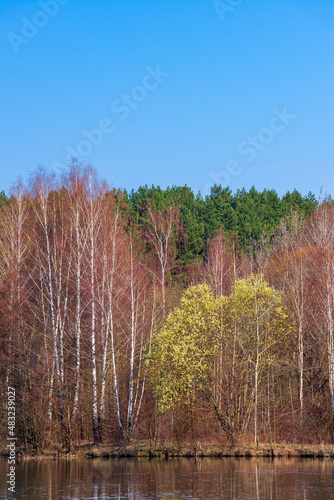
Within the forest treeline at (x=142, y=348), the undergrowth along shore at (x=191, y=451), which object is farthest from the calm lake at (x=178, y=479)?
the forest treeline at (x=142, y=348)

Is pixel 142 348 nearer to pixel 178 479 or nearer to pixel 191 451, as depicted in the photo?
pixel 191 451

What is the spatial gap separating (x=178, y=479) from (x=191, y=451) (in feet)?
29.9

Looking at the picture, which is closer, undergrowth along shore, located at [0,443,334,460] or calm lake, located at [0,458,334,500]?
calm lake, located at [0,458,334,500]

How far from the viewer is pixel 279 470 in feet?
82.0

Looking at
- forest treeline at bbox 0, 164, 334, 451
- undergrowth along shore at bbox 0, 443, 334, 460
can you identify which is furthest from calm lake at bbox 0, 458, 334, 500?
forest treeline at bbox 0, 164, 334, 451

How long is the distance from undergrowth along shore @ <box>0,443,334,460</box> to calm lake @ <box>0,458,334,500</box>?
1295 millimetres

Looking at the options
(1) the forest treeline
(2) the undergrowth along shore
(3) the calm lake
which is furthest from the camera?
(1) the forest treeline

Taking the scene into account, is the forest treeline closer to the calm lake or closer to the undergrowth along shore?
the undergrowth along shore

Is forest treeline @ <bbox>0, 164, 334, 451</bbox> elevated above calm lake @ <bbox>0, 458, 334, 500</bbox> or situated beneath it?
elevated above

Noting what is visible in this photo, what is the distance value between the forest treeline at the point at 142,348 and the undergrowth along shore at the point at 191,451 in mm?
739

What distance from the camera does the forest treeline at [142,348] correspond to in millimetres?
33969

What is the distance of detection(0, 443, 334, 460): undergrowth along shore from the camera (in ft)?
100

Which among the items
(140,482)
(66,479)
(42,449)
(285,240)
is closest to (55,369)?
(42,449)

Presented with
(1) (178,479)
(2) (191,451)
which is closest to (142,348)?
(2) (191,451)
